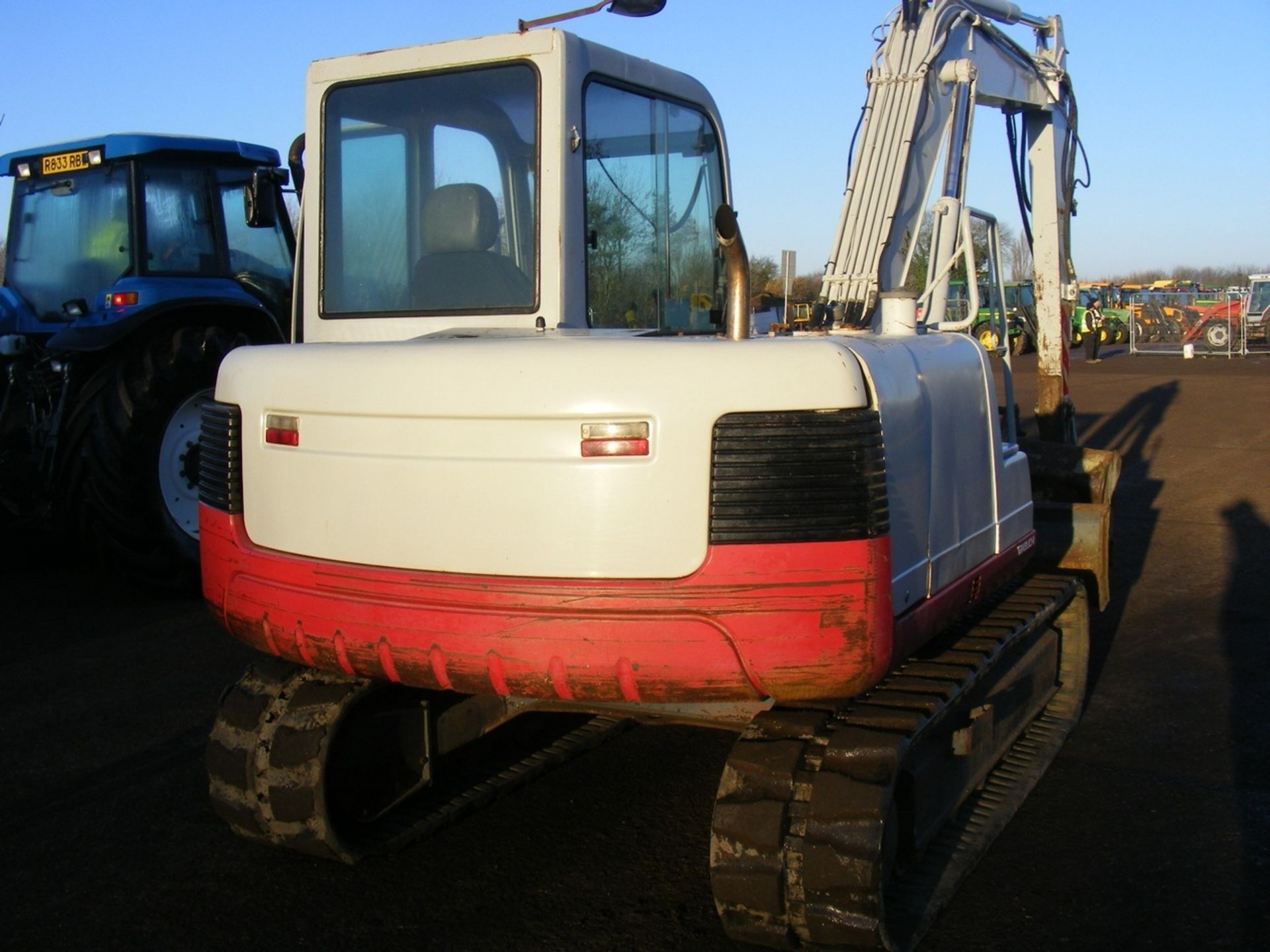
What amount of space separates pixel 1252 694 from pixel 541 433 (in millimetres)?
4166

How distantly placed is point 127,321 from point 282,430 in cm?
458

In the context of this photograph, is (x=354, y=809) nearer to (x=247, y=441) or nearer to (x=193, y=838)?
(x=193, y=838)

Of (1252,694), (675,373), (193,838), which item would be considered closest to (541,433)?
(675,373)

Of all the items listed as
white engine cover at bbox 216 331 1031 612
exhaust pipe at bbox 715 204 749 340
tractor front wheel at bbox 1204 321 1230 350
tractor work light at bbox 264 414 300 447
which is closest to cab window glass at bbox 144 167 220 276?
white engine cover at bbox 216 331 1031 612

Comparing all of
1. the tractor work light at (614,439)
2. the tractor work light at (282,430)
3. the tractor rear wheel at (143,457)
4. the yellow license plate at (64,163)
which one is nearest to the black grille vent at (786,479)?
the tractor work light at (614,439)

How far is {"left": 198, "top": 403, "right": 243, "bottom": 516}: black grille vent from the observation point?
393 centimetres

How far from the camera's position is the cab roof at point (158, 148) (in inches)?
338

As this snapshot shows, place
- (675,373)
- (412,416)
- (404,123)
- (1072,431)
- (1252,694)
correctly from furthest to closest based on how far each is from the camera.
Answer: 1. (1072,431)
2. (1252,694)
3. (404,123)
4. (412,416)
5. (675,373)

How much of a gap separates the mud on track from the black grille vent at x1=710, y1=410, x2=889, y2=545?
1249 mm

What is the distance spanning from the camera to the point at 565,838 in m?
4.43

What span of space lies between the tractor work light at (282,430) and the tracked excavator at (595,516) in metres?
0.02

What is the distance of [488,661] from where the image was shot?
3.40 metres

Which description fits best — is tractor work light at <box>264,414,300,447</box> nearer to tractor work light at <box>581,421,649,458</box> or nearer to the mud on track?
→ tractor work light at <box>581,421,649,458</box>

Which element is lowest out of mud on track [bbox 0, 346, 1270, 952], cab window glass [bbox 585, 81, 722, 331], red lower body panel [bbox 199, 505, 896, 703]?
mud on track [bbox 0, 346, 1270, 952]
